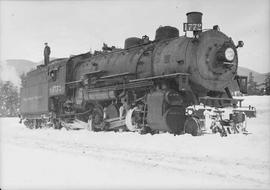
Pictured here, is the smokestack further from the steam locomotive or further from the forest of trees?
the forest of trees

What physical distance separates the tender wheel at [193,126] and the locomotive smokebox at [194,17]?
3.12 meters

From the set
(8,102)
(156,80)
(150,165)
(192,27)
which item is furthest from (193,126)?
(8,102)

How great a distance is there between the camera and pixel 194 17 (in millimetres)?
12109

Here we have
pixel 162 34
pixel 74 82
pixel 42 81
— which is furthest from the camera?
pixel 42 81

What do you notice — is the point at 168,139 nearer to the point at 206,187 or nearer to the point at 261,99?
the point at 206,187

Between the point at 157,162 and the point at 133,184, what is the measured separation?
216 centimetres

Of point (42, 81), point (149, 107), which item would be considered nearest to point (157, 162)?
point (149, 107)

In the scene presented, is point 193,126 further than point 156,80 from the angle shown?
No

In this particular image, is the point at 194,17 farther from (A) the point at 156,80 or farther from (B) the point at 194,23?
(A) the point at 156,80

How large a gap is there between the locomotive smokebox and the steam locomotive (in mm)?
32

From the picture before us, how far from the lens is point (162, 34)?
551 inches

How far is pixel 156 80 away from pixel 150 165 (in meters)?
5.87

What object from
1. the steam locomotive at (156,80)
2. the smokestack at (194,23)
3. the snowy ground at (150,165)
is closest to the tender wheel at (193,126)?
the steam locomotive at (156,80)

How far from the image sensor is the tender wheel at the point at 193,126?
11320 millimetres
